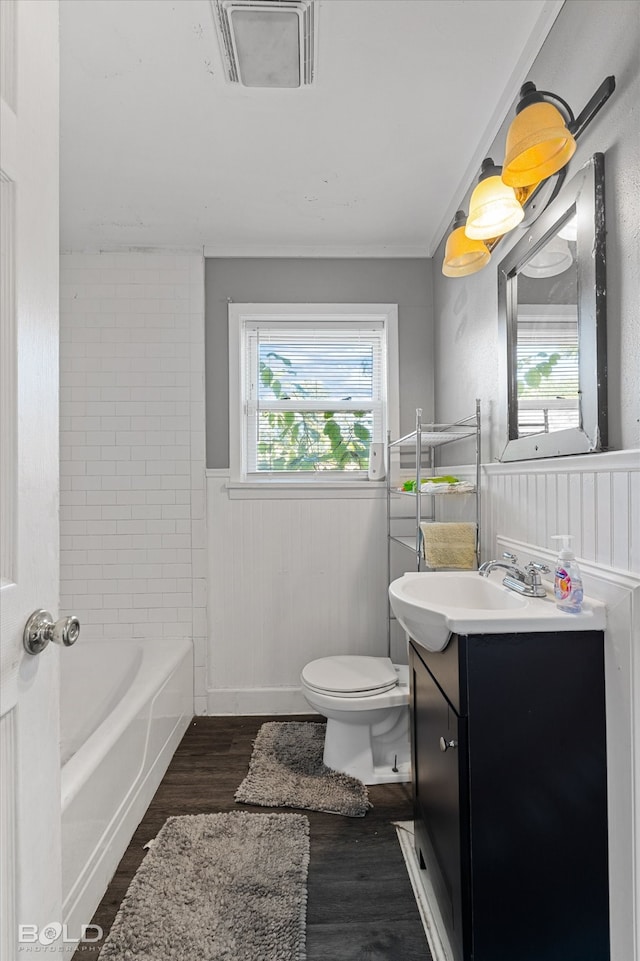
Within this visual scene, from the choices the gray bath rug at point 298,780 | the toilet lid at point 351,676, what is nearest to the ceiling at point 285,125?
the toilet lid at point 351,676

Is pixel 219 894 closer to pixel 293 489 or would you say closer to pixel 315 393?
pixel 293 489

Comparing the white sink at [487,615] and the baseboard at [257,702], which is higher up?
the white sink at [487,615]

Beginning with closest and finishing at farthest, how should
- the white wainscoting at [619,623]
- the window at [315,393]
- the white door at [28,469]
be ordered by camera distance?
the white door at [28,469]
the white wainscoting at [619,623]
the window at [315,393]

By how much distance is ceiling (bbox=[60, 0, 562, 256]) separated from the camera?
1483 millimetres

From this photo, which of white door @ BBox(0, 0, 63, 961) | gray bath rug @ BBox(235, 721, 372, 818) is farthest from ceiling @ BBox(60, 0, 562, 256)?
gray bath rug @ BBox(235, 721, 372, 818)

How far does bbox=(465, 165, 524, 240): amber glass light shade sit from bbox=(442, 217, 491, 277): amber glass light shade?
0.20 meters

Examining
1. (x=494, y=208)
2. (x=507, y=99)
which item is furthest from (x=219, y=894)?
(x=507, y=99)

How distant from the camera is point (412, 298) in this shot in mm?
2877

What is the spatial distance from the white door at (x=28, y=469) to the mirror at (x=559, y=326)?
106cm

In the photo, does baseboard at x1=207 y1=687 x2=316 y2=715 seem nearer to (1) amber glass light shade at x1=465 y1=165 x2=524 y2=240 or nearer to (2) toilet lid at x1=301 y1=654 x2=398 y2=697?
(2) toilet lid at x1=301 y1=654 x2=398 y2=697

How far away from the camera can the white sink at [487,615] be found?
1.12 m

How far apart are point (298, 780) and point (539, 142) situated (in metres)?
2.14

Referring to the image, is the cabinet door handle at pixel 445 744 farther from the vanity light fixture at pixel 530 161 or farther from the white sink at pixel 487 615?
the vanity light fixture at pixel 530 161

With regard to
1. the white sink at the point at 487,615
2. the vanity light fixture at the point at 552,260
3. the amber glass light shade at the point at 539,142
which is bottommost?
the white sink at the point at 487,615
